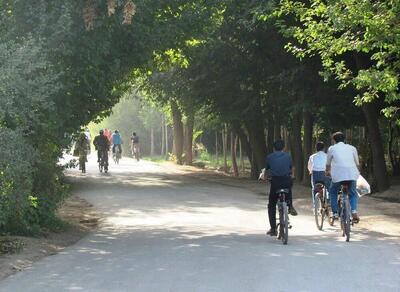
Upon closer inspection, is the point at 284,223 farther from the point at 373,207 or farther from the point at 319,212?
the point at 373,207

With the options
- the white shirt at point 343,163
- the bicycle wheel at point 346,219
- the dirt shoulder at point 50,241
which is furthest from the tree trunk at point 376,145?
the bicycle wheel at point 346,219

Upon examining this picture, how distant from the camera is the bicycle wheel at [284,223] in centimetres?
1208

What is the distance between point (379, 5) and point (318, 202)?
4209 millimetres

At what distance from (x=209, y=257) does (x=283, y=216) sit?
201 centimetres

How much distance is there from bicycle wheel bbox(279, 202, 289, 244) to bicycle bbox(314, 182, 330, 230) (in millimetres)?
2439

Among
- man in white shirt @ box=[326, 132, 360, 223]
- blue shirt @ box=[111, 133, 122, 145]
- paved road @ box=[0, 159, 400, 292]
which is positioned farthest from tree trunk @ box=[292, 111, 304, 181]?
man in white shirt @ box=[326, 132, 360, 223]

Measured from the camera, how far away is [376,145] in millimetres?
23844

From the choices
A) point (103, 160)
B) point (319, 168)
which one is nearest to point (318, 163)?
point (319, 168)

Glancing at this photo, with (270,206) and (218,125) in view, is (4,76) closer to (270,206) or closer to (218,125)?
(270,206)

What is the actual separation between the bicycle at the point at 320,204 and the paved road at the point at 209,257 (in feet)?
1.02

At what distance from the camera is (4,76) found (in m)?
9.48

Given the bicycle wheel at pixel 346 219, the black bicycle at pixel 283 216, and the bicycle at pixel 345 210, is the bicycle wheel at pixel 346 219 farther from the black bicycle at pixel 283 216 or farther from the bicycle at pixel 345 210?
the black bicycle at pixel 283 216

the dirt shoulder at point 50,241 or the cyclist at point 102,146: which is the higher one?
the cyclist at point 102,146

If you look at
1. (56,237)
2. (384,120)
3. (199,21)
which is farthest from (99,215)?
(384,120)
